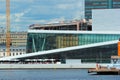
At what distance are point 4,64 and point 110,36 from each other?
2847 centimetres

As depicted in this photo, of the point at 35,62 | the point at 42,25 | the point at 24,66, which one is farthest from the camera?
the point at 42,25

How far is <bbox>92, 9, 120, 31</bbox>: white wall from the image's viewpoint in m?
166

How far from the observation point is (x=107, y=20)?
545ft

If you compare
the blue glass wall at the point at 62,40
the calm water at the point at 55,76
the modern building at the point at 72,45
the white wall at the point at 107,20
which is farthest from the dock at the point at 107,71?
the white wall at the point at 107,20

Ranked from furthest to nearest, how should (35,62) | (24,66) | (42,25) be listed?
(42,25), (35,62), (24,66)

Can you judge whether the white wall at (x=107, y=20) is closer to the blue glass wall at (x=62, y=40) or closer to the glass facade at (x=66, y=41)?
the blue glass wall at (x=62, y=40)

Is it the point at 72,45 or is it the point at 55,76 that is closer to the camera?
the point at 55,76

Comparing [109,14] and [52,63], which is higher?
[109,14]

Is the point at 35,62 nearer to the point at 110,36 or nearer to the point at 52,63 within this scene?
the point at 52,63

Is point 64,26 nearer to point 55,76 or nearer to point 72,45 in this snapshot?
point 72,45

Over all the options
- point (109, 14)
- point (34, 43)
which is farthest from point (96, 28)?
point (34, 43)

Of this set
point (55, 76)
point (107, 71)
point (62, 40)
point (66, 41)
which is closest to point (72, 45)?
point (66, 41)

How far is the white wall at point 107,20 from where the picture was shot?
165625 mm

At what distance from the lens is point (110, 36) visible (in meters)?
161
